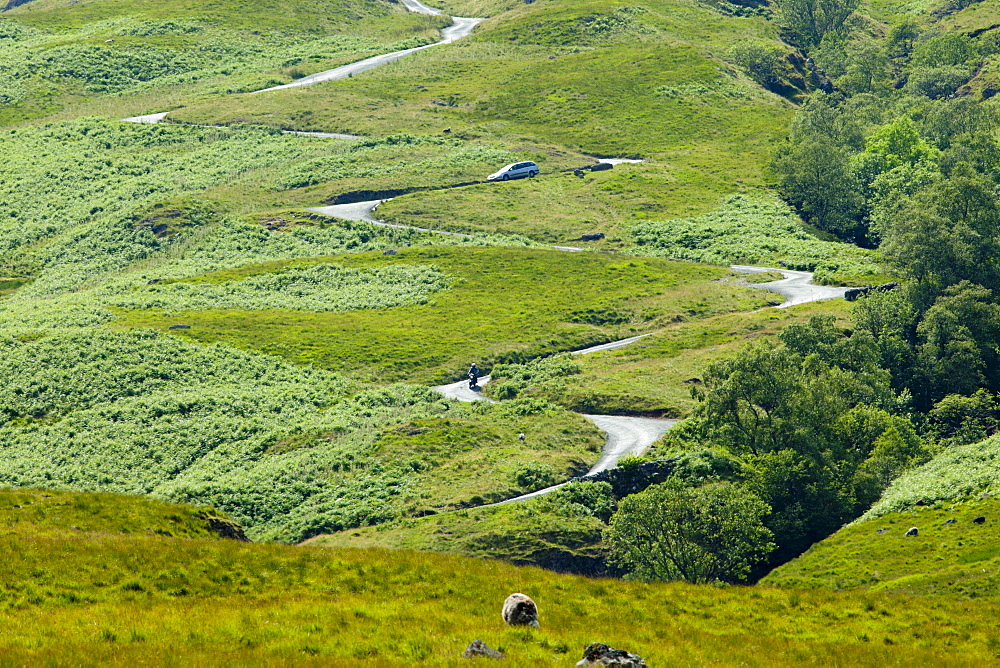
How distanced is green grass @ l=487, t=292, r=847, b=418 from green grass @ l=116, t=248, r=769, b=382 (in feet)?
18.1

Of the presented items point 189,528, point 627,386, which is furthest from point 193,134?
point 189,528

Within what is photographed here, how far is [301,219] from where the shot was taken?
134125mm

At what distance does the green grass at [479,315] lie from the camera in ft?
298

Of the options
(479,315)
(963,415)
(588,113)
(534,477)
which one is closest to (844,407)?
(963,415)

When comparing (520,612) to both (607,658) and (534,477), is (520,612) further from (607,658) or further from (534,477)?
(534,477)

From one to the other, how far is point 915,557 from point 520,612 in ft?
95.2

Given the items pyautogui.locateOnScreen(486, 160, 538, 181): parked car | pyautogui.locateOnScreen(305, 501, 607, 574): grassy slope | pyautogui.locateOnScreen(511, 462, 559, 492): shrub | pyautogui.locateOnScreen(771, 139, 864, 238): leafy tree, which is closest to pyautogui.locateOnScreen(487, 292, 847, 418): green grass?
pyautogui.locateOnScreen(511, 462, 559, 492): shrub

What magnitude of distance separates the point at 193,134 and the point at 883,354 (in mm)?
129363

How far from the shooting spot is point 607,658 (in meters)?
20.0

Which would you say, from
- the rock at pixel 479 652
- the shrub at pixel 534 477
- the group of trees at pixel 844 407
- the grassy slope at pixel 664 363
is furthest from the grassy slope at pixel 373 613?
the grassy slope at pixel 664 363

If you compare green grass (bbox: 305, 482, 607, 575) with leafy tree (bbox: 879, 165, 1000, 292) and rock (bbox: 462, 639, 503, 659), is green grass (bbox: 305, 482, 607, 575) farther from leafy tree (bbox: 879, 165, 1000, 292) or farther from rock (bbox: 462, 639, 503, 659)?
leafy tree (bbox: 879, 165, 1000, 292)

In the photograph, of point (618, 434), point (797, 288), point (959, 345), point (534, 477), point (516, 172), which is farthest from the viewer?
point (516, 172)

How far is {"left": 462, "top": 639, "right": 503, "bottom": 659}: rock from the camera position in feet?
67.0

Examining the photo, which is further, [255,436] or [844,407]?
[255,436]
